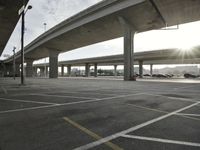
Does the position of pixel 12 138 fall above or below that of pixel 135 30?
below

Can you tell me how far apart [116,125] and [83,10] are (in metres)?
27.5

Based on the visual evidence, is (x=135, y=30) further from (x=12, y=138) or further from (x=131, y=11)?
(x=12, y=138)

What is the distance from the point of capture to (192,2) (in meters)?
21.7

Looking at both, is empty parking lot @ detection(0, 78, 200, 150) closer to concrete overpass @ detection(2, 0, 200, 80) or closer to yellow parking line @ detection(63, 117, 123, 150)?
yellow parking line @ detection(63, 117, 123, 150)

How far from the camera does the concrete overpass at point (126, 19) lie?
23.0m

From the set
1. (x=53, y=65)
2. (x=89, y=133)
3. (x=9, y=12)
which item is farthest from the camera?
(x=53, y=65)

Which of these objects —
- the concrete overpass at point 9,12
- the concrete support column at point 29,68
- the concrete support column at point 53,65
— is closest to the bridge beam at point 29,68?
the concrete support column at point 29,68

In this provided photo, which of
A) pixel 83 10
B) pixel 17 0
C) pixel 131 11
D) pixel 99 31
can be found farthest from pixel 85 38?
pixel 17 0

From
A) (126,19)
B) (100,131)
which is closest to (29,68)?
(126,19)

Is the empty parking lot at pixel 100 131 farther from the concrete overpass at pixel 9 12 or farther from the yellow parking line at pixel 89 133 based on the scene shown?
the concrete overpass at pixel 9 12

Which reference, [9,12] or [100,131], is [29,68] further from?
[100,131]

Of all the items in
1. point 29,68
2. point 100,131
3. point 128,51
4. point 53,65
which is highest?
point 128,51

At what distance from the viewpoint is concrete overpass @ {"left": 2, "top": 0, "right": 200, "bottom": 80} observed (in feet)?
75.6

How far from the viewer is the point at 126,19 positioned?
27.4m
